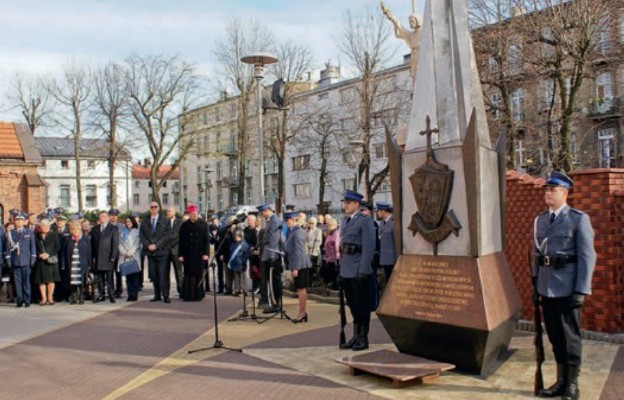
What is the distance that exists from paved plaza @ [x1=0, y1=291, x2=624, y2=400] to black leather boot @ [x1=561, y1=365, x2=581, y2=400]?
0.16 meters

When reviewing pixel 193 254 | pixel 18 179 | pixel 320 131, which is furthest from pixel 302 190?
pixel 193 254

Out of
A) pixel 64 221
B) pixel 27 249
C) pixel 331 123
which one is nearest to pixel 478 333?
pixel 27 249

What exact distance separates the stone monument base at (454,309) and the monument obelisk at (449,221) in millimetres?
12

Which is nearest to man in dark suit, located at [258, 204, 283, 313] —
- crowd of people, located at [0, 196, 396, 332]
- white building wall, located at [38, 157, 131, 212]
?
crowd of people, located at [0, 196, 396, 332]

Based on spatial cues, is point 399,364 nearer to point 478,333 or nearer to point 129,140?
point 478,333

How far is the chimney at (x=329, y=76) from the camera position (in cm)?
6153

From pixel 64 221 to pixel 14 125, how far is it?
1534cm

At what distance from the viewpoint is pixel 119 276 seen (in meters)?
15.4

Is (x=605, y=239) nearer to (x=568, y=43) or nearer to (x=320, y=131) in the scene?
(x=568, y=43)

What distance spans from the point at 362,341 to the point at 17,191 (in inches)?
880

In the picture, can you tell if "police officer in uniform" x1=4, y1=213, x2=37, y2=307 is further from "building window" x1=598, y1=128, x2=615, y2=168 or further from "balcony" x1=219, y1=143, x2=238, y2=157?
"balcony" x1=219, y1=143, x2=238, y2=157

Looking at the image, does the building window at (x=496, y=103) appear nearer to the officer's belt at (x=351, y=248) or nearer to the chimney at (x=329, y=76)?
the officer's belt at (x=351, y=248)

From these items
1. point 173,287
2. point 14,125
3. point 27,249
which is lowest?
point 173,287

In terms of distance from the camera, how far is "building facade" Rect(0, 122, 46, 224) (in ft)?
86.8
